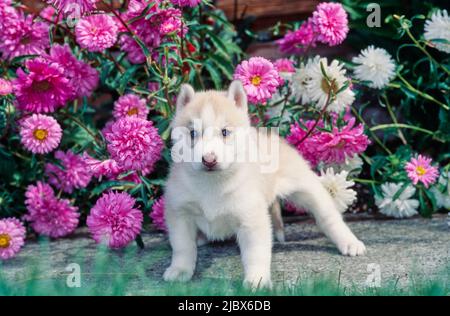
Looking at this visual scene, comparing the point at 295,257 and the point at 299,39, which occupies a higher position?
the point at 299,39

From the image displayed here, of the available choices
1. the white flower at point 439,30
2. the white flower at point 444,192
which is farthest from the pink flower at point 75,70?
the white flower at point 444,192

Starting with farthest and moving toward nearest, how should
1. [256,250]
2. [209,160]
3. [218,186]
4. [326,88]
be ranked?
[326,88] → [218,186] → [256,250] → [209,160]

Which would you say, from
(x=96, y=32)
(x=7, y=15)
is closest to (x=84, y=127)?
(x=96, y=32)

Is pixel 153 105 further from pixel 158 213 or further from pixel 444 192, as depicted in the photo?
pixel 444 192

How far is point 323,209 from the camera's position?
2.88 m

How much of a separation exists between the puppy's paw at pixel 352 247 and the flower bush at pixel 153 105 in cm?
29

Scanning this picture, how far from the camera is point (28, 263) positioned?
2.87 metres

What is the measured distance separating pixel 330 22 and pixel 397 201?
0.97 m

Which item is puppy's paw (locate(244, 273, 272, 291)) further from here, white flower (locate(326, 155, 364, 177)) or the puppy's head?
white flower (locate(326, 155, 364, 177))

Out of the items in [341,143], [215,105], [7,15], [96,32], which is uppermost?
[7,15]

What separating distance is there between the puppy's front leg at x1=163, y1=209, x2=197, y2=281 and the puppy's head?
25 centimetres

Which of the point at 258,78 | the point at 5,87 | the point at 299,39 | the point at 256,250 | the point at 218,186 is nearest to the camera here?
the point at 256,250
